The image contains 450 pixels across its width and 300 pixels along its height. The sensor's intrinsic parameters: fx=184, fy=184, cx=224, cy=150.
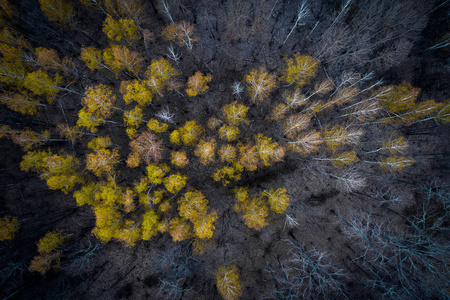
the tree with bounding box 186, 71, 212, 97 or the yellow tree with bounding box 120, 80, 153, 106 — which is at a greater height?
the yellow tree with bounding box 120, 80, 153, 106

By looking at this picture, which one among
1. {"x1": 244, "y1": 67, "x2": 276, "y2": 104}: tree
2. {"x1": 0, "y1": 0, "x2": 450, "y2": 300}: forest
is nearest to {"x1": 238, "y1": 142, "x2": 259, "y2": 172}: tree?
{"x1": 0, "y1": 0, "x2": 450, "y2": 300}: forest

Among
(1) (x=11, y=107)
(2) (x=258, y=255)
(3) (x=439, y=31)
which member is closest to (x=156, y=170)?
(2) (x=258, y=255)

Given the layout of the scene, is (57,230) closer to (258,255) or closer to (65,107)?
(65,107)

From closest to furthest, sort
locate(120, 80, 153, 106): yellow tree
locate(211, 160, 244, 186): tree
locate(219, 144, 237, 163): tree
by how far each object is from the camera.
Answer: locate(120, 80, 153, 106): yellow tree, locate(219, 144, 237, 163): tree, locate(211, 160, 244, 186): tree

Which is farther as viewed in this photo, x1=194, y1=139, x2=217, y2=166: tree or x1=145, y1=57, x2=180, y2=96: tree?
x1=194, y1=139, x2=217, y2=166: tree

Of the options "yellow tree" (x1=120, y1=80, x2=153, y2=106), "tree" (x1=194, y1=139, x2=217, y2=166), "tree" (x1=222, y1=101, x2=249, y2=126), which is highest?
"yellow tree" (x1=120, y1=80, x2=153, y2=106)

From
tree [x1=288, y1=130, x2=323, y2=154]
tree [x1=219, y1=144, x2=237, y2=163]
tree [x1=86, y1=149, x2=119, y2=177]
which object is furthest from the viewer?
tree [x1=219, y1=144, x2=237, y2=163]

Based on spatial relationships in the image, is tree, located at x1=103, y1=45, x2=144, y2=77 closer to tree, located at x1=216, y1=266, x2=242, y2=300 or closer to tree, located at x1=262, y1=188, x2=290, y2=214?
tree, located at x1=262, y1=188, x2=290, y2=214

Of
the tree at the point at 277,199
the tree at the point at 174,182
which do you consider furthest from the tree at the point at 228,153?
the tree at the point at 277,199
